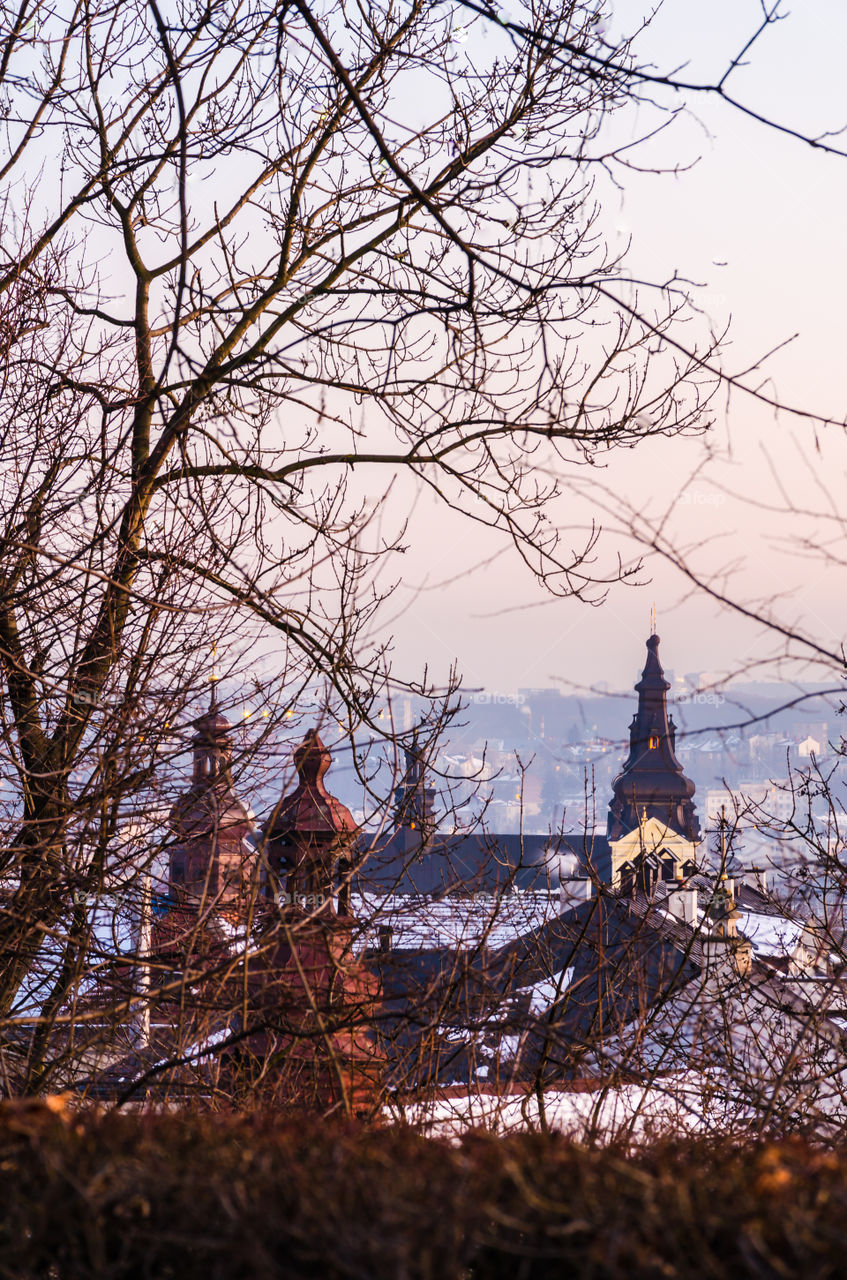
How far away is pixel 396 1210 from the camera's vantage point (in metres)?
2.03

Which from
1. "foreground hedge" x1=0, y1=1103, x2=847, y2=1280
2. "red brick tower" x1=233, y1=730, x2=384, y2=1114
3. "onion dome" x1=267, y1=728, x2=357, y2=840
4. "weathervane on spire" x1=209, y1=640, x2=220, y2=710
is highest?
"weathervane on spire" x1=209, y1=640, x2=220, y2=710

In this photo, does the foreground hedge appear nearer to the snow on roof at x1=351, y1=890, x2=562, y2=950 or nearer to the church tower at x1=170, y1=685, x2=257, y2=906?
the snow on roof at x1=351, y1=890, x2=562, y2=950

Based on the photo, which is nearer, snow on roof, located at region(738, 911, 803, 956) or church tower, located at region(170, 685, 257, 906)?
church tower, located at region(170, 685, 257, 906)

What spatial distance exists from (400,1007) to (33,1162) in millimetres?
4511

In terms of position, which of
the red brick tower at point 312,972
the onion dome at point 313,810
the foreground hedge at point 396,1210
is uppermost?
the onion dome at point 313,810

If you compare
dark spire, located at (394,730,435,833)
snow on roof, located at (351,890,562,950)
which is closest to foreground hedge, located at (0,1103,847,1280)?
snow on roof, located at (351,890,562,950)

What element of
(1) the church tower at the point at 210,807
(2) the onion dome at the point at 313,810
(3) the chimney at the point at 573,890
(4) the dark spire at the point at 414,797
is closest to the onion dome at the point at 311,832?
(2) the onion dome at the point at 313,810

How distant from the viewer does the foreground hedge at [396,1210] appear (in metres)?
1.96

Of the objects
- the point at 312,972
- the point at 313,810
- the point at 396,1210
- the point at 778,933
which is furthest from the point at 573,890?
the point at 396,1210

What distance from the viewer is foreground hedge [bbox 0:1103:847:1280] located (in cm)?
196

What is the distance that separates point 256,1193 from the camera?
2127 mm

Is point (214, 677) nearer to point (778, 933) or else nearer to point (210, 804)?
point (210, 804)

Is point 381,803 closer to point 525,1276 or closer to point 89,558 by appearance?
point 89,558

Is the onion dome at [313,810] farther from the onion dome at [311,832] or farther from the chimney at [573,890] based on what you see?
the chimney at [573,890]
